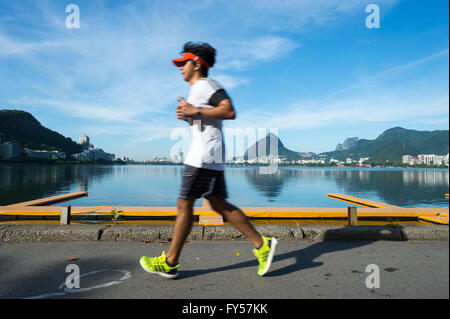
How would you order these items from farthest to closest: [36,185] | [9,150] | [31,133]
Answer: [31,133] < [9,150] < [36,185]

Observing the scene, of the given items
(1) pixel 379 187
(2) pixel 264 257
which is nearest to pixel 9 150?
(1) pixel 379 187

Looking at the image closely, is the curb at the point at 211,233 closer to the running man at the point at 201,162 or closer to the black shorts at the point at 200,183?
the running man at the point at 201,162

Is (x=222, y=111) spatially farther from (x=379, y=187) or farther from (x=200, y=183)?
(x=379, y=187)

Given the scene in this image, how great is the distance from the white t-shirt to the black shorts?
5 centimetres

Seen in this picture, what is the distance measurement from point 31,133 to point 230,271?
165088 mm

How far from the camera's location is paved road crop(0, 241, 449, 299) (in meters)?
2.08

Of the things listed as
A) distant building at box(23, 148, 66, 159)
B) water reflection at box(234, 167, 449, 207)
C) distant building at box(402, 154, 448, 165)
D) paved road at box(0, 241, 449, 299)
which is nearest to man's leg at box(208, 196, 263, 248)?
paved road at box(0, 241, 449, 299)

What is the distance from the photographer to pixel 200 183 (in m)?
2.34

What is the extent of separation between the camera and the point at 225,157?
8.00 feet

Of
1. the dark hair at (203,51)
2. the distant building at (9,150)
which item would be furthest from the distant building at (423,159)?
the distant building at (9,150)

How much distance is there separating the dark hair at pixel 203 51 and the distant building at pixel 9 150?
5016 inches

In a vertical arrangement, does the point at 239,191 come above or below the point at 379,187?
above
